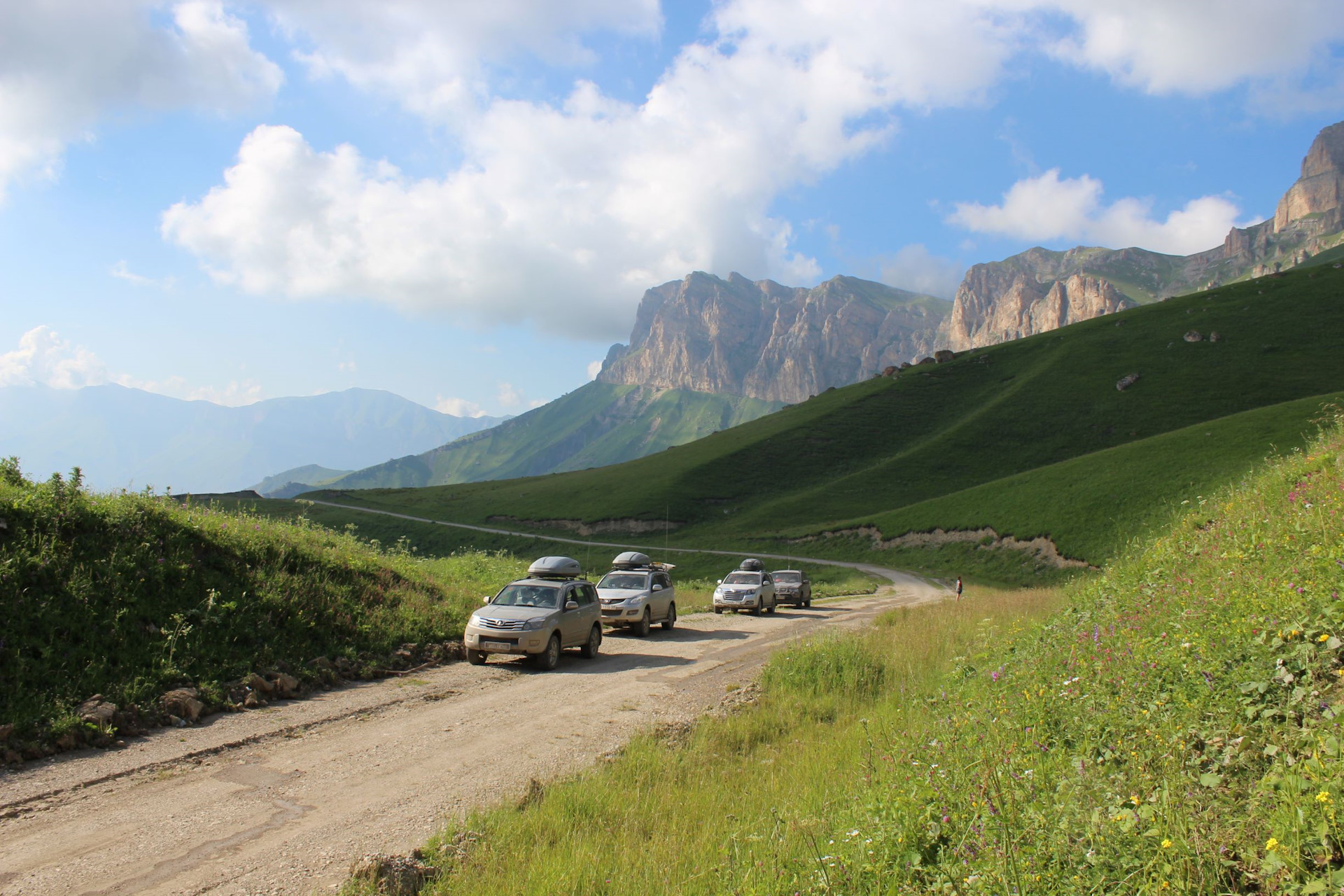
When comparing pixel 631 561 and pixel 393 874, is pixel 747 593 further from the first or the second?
pixel 393 874

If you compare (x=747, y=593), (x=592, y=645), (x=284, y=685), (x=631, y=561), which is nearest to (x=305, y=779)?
(x=284, y=685)

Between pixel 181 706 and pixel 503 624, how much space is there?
6.12 meters

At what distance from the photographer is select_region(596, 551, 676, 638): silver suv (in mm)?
21344

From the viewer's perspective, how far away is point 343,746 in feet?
29.3

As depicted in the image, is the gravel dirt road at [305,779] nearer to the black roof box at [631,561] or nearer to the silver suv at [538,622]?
the silver suv at [538,622]

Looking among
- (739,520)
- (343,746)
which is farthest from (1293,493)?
(739,520)

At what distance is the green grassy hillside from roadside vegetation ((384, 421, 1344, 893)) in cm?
6141

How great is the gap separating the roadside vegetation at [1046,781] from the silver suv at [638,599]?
11456mm

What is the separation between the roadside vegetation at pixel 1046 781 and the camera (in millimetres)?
3852

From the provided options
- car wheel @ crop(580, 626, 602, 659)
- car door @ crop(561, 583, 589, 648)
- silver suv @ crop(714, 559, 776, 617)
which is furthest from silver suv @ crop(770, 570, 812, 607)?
car door @ crop(561, 583, 589, 648)

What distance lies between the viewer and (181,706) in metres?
9.91

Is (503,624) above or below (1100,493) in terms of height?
above

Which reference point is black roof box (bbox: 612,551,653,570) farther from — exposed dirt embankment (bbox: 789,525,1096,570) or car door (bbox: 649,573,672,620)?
exposed dirt embankment (bbox: 789,525,1096,570)

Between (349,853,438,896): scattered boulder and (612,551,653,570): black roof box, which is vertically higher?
(349,853,438,896): scattered boulder
